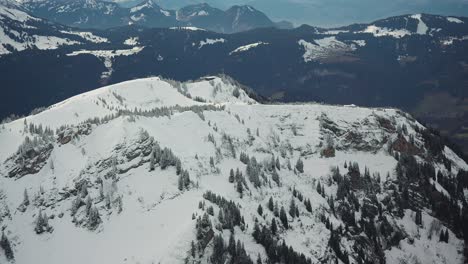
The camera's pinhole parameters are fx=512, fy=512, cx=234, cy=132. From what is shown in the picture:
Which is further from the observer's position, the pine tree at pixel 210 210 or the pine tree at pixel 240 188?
the pine tree at pixel 240 188

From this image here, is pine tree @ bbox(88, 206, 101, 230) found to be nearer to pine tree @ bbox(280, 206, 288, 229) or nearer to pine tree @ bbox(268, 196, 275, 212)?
pine tree @ bbox(268, 196, 275, 212)

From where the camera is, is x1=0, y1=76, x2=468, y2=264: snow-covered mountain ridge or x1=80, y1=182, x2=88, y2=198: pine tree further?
x1=80, y1=182, x2=88, y2=198: pine tree

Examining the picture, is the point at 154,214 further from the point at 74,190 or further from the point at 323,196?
the point at 323,196

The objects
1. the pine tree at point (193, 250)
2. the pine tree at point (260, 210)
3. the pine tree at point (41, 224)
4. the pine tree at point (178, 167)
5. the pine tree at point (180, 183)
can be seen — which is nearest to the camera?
the pine tree at point (193, 250)

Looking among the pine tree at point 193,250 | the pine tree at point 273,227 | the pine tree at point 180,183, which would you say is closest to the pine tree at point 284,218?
the pine tree at point 273,227

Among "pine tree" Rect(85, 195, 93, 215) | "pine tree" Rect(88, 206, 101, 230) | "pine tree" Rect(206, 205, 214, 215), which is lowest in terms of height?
"pine tree" Rect(88, 206, 101, 230)

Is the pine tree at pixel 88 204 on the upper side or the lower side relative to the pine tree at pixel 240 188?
lower

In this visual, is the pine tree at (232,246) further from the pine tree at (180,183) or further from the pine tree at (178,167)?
the pine tree at (178,167)

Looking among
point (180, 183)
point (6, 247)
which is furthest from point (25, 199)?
point (180, 183)

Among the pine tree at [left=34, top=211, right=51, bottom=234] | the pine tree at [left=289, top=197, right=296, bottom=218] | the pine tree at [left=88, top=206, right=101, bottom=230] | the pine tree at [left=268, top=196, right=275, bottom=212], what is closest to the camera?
the pine tree at [left=88, top=206, right=101, bottom=230]

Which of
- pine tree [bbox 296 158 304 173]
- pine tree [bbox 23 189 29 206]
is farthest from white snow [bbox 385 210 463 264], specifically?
pine tree [bbox 23 189 29 206]

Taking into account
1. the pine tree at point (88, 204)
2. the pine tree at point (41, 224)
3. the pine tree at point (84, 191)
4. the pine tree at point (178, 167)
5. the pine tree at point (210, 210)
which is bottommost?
the pine tree at point (41, 224)
